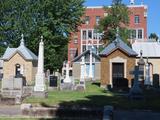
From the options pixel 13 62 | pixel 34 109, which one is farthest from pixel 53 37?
pixel 34 109

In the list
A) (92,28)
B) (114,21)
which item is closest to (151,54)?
(114,21)

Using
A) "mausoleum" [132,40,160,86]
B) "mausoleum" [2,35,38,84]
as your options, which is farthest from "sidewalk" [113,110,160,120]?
"mausoleum" [2,35,38,84]

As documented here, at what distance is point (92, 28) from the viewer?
92.1 meters

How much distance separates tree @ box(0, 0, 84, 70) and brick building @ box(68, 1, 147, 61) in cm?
2672

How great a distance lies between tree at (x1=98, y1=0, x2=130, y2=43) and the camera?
60438 millimetres

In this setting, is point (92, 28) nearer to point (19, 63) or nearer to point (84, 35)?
point (84, 35)

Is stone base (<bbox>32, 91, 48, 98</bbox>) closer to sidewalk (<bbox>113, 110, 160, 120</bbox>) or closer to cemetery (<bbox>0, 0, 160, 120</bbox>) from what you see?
cemetery (<bbox>0, 0, 160, 120</bbox>)

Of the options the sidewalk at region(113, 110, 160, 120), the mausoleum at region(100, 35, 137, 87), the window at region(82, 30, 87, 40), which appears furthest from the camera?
the window at region(82, 30, 87, 40)

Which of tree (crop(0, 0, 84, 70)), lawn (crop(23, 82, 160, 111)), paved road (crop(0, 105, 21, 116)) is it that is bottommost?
paved road (crop(0, 105, 21, 116))

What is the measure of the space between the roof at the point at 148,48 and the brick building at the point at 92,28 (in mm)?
34346

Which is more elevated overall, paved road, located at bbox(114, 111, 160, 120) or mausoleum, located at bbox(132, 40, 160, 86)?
mausoleum, located at bbox(132, 40, 160, 86)

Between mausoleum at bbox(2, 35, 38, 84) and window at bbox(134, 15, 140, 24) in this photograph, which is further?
window at bbox(134, 15, 140, 24)

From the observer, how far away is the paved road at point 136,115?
16194 millimetres

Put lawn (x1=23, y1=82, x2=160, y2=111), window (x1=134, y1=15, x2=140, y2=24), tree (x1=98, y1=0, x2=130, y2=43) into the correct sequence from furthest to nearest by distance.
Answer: window (x1=134, y1=15, x2=140, y2=24)
tree (x1=98, y1=0, x2=130, y2=43)
lawn (x1=23, y1=82, x2=160, y2=111)
